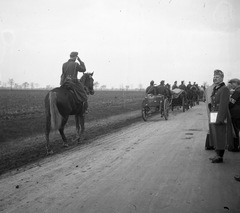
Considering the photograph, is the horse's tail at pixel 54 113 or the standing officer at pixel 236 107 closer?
the standing officer at pixel 236 107

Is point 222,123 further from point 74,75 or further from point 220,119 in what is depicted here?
point 74,75

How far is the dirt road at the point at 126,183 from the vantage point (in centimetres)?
346

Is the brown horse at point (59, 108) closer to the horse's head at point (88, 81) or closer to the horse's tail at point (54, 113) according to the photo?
the horse's tail at point (54, 113)

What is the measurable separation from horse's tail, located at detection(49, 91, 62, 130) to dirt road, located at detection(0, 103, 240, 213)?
0.92 metres

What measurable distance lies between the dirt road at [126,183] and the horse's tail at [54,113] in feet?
3.02

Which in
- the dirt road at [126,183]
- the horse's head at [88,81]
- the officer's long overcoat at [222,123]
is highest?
the horse's head at [88,81]

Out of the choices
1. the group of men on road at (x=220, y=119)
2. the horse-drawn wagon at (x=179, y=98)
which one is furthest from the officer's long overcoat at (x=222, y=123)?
the horse-drawn wagon at (x=179, y=98)

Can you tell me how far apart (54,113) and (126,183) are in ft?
11.9

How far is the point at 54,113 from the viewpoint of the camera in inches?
279

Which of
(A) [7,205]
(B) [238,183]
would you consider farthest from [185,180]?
(A) [7,205]

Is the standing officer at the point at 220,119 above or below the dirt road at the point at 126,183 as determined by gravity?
above

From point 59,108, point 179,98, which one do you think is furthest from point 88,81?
point 179,98

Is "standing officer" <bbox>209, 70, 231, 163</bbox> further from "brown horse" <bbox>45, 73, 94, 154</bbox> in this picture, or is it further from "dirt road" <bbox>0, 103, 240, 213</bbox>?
"brown horse" <bbox>45, 73, 94, 154</bbox>

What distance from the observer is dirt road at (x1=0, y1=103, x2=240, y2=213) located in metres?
3.46
